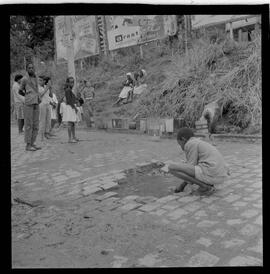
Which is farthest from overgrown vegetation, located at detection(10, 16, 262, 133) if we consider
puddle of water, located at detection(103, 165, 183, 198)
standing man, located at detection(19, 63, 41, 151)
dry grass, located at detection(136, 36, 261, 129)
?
puddle of water, located at detection(103, 165, 183, 198)

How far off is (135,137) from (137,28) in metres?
2.31

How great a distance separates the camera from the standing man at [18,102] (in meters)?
4.71

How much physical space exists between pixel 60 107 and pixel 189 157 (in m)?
2.50

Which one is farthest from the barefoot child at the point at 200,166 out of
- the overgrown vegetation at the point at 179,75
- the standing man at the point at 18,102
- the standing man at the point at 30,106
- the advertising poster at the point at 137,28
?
the standing man at the point at 18,102

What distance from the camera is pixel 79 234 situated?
354 centimetres

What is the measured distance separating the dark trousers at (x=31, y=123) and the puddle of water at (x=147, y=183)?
1379mm

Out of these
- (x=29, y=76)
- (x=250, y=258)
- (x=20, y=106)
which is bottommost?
(x=250, y=258)

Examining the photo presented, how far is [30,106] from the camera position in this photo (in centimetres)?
515

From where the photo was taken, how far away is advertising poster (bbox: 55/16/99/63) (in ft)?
13.7

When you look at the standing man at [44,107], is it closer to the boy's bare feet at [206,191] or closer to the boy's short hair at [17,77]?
the boy's short hair at [17,77]
